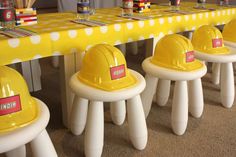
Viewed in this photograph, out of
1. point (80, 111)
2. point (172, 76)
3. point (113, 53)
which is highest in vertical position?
point (113, 53)

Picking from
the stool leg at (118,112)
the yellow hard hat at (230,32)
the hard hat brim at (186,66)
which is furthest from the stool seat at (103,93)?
the yellow hard hat at (230,32)

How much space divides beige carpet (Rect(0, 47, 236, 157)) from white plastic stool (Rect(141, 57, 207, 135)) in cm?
6

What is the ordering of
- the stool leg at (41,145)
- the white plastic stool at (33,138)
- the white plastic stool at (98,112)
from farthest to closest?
the white plastic stool at (98,112) < the stool leg at (41,145) < the white plastic stool at (33,138)

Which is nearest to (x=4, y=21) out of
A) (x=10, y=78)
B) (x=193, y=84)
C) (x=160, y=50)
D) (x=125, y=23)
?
(x=10, y=78)

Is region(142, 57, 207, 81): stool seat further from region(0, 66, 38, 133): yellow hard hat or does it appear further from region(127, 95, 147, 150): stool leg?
region(0, 66, 38, 133): yellow hard hat

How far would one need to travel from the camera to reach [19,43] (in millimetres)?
964

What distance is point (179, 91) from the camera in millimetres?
1225

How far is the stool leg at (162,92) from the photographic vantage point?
1504 mm

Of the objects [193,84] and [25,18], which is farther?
[193,84]

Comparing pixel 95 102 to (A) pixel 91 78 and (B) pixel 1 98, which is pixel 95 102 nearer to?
(A) pixel 91 78

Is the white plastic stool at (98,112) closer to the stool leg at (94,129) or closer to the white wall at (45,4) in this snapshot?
the stool leg at (94,129)

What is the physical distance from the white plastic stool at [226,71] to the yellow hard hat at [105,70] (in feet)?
1.59

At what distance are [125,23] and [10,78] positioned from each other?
61 cm

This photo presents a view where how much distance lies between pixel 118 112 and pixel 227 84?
61 centimetres
